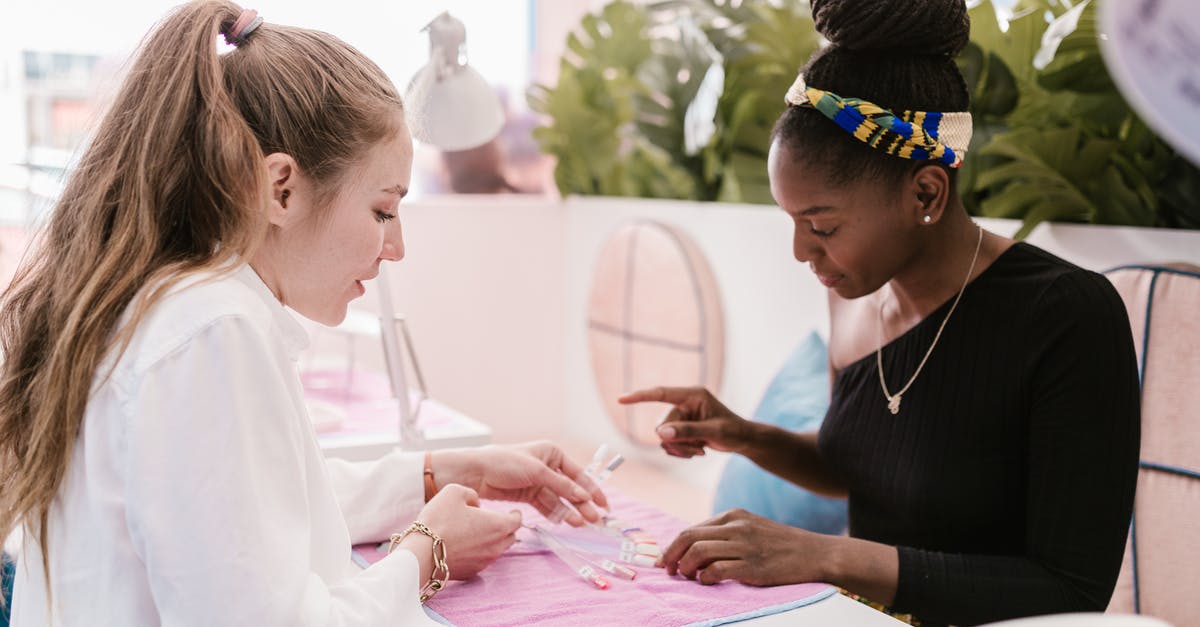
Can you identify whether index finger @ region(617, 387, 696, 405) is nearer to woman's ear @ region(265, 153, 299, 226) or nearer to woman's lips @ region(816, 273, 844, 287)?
Result: woman's lips @ region(816, 273, 844, 287)

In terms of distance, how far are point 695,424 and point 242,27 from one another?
0.85 m

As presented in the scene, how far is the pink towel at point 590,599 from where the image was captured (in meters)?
1.12

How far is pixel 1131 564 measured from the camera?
1731 millimetres

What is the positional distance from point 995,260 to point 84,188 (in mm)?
1071

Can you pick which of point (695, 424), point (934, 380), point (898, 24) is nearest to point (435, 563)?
point (695, 424)

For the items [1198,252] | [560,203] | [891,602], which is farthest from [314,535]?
[560,203]

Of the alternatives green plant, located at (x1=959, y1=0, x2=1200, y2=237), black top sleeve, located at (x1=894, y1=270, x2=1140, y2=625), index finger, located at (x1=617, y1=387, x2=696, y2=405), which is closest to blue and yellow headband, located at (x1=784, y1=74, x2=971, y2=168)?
black top sleeve, located at (x1=894, y1=270, x2=1140, y2=625)

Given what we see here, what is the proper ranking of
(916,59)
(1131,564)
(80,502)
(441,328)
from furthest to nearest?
(441,328)
(1131,564)
(916,59)
(80,502)

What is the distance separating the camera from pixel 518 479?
1438 millimetres

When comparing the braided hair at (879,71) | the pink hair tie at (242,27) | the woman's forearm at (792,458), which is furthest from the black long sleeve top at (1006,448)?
the pink hair tie at (242,27)

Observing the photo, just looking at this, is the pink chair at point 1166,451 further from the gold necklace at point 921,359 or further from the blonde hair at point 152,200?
the blonde hair at point 152,200

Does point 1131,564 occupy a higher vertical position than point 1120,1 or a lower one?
lower

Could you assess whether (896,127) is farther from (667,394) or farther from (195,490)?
(195,490)

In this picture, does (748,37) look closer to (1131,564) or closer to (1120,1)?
(1131,564)
